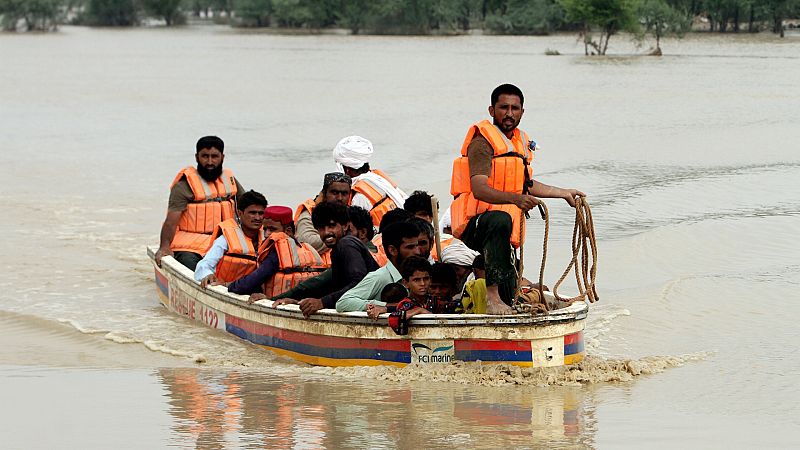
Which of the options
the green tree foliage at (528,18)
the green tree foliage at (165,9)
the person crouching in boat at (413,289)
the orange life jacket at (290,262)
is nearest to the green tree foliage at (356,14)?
the green tree foliage at (528,18)

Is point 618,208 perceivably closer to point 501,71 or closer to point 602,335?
point 602,335

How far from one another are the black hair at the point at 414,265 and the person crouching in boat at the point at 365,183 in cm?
145

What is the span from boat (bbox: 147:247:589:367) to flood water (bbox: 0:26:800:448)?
0.11m

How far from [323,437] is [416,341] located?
1.00 m

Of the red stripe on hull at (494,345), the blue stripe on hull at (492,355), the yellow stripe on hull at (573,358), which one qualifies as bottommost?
the yellow stripe on hull at (573,358)

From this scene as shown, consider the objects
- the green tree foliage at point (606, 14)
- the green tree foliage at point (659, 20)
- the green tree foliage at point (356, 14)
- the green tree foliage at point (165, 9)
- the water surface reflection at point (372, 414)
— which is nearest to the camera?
the water surface reflection at point (372, 414)

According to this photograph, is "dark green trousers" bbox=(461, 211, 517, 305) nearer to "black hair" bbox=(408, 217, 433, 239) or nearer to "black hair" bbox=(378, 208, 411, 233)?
"black hair" bbox=(408, 217, 433, 239)

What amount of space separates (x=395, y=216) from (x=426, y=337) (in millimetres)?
1014

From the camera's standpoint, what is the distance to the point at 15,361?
885cm

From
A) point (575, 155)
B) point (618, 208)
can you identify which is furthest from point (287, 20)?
point (618, 208)

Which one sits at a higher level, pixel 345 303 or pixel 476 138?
pixel 476 138

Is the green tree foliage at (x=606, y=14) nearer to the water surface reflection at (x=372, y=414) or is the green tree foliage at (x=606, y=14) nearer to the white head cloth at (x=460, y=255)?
the white head cloth at (x=460, y=255)

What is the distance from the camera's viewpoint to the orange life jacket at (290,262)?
847cm

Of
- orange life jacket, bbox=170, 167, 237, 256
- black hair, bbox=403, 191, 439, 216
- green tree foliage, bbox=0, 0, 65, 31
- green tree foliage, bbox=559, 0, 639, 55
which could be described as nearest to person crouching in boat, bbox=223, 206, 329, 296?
black hair, bbox=403, 191, 439, 216
